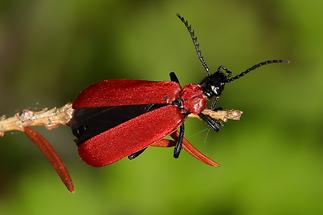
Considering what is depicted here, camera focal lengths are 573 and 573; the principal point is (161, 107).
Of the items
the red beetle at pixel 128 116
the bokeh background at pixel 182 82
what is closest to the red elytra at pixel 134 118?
the red beetle at pixel 128 116

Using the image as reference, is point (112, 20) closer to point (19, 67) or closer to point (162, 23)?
point (162, 23)

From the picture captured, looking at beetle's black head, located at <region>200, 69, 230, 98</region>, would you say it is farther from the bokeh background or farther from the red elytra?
the bokeh background

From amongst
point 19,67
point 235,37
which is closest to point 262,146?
point 235,37

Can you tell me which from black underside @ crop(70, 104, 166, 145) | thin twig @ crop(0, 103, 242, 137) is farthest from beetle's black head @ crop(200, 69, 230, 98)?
thin twig @ crop(0, 103, 242, 137)

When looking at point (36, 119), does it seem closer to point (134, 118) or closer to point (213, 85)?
point (134, 118)

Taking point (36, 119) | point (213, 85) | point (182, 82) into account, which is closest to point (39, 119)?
point (36, 119)

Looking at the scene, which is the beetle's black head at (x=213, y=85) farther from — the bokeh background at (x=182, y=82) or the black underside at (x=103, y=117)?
the bokeh background at (x=182, y=82)
